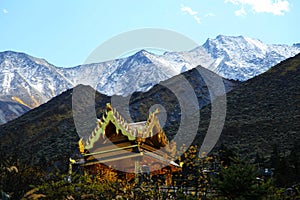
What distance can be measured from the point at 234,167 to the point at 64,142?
205 ft

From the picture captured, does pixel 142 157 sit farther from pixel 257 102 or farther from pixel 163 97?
pixel 163 97

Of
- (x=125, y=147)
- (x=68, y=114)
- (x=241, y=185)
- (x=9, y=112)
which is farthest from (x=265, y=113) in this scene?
(x=9, y=112)

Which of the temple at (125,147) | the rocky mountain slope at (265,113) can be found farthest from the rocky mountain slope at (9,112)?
the temple at (125,147)

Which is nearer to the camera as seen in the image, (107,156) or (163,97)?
(107,156)

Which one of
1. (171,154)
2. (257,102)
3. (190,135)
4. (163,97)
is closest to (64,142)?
(190,135)

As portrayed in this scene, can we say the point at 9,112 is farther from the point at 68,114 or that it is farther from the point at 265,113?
the point at 265,113

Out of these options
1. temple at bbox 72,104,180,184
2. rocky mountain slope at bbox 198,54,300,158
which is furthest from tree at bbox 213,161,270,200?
rocky mountain slope at bbox 198,54,300,158

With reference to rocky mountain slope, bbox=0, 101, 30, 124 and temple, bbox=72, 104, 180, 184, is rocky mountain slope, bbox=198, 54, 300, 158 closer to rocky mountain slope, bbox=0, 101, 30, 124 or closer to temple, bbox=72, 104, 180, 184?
temple, bbox=72, 104, 180, 184

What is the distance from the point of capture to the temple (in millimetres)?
18031

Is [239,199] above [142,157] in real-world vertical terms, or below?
below

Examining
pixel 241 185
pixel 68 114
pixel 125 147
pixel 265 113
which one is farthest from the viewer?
pixel 68 114

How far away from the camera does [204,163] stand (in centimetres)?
1672

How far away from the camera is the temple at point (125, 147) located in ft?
59.2

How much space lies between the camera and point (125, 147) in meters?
18.2
